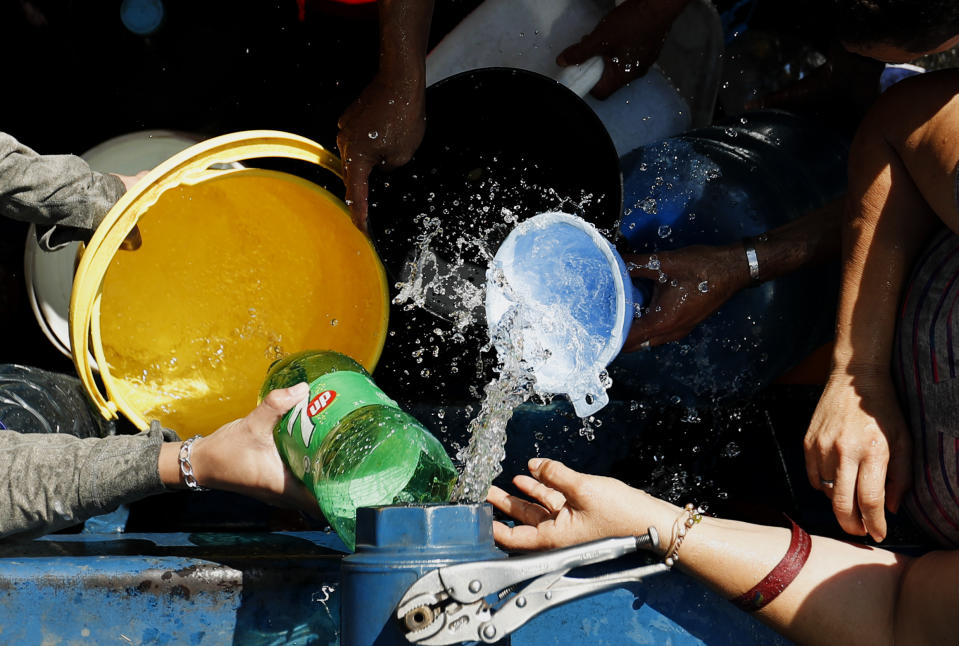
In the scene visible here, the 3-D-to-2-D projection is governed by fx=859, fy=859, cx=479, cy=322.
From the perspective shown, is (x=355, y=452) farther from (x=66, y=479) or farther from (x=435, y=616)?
(x=66, y=479)

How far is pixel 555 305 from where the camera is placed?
5.11ft

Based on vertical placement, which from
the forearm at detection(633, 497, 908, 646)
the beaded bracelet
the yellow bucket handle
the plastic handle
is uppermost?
the plastic handle

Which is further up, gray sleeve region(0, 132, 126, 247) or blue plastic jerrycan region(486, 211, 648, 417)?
gray sleeve region(0, 132, 126, 247)

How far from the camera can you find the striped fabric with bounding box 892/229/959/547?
1314 millimetres

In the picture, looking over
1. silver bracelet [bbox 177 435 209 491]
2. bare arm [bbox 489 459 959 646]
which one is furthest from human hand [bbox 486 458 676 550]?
silver bracelet [bbox 177 435 209 491]

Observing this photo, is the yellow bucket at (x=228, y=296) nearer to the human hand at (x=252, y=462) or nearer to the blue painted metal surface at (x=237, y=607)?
the human hand at (x=252, y=462)

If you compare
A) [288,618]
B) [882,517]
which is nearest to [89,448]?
[288,618]

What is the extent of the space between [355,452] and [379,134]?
0.65 m

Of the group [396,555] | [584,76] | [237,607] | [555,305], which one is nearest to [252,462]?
[237,607]

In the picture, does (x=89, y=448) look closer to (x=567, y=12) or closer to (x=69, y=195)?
(x=69, y=195)

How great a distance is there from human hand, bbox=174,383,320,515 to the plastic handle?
90 centimetres

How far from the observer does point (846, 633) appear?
1.25 m

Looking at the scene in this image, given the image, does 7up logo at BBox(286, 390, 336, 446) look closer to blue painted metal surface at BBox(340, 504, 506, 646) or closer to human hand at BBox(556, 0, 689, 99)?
blue painted metal surface at BBox(340, 504, 506, 646)

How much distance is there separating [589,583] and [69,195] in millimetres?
1202
